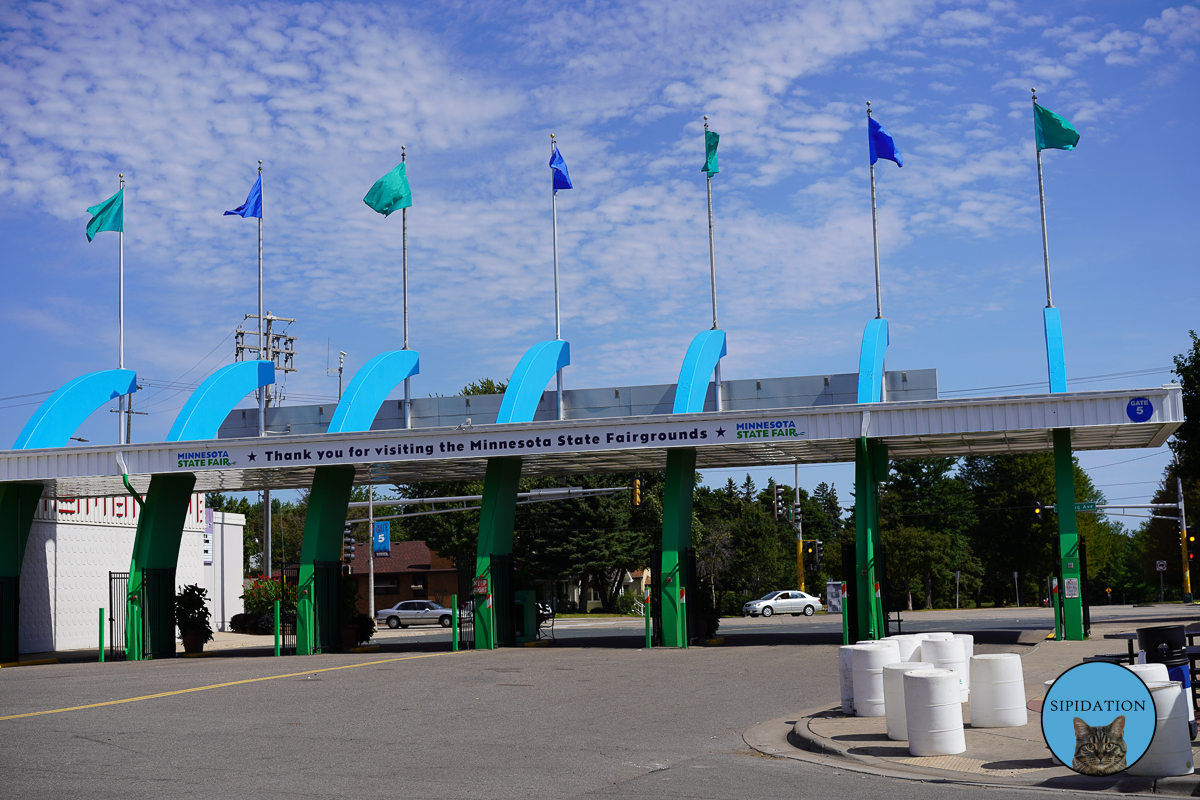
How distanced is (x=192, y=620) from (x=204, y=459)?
4.95 meters

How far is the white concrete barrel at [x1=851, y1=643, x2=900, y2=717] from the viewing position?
12.6m

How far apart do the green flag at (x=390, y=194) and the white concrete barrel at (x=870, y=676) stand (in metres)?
21.4

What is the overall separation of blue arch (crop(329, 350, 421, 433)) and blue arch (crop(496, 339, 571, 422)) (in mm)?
3269

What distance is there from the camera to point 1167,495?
275 feet

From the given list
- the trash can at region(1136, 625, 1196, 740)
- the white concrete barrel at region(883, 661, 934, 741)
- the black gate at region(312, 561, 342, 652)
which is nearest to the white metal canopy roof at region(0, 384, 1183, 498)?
the black gate at region(312, 561, 342, 652)

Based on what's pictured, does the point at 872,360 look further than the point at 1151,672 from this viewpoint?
Yes

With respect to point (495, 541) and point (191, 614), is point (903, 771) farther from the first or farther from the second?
point (191, 614)

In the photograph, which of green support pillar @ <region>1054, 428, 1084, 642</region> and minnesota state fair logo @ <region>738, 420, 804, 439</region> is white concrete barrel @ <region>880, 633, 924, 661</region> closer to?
minnesota state fair logo @ <region>738, 420, 804, 439</region>

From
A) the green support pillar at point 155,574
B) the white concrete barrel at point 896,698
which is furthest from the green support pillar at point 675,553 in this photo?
the white concrete barrel at point 896,698

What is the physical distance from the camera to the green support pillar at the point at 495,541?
89.7 ft

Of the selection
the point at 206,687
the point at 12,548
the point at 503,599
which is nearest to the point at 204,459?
the point at 12,548

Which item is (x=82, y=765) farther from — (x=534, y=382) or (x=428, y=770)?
(x=534, y=382)

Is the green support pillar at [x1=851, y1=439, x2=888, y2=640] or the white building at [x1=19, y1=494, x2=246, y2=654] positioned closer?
the green support pillar at [x1=851, y1=439, x2=888, y2=640]

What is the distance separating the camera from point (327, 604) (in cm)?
2762
